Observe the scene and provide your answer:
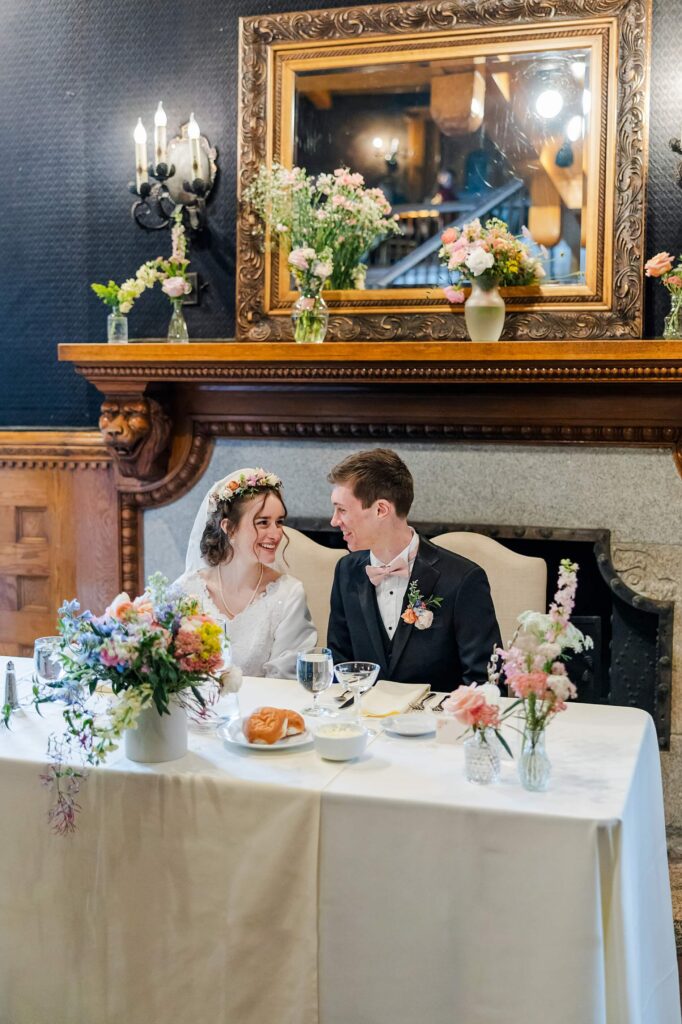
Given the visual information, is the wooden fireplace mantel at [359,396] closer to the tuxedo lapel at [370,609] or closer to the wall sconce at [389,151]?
the wall sconce at [389,151]

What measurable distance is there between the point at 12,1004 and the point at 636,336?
8.73 ft

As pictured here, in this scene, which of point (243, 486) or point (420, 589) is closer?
point (420, 589)

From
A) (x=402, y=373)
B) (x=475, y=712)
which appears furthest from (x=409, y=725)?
(x=402, y=373)

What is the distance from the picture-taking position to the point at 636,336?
3.55 m

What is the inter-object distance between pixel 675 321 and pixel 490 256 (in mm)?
624

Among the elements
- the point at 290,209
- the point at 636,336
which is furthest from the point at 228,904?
the point at 290,209

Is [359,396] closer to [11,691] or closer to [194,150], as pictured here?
[194,150]

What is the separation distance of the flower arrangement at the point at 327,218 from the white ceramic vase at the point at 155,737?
6.95ft

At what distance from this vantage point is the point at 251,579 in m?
3.01

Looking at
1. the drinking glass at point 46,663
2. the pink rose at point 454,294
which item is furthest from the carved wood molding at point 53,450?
the drinking glass at point 46,663

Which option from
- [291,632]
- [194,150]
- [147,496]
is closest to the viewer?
[291,632]

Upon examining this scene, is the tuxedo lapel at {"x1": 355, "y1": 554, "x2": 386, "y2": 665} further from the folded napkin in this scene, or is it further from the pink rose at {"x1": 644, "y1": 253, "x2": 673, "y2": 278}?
the pink rose at {"x1": 644, "y1": 253, "x2": 673, "y2": 278}

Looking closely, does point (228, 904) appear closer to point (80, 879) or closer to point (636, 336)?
point (80, 879)

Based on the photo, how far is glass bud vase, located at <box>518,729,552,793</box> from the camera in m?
1.83
